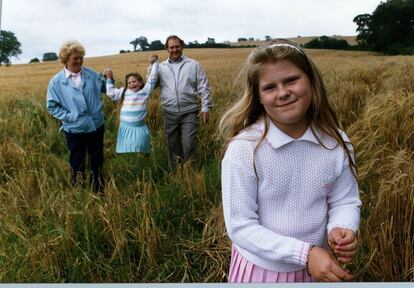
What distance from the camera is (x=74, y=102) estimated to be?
248 centimetres

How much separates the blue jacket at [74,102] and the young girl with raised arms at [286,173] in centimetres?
176

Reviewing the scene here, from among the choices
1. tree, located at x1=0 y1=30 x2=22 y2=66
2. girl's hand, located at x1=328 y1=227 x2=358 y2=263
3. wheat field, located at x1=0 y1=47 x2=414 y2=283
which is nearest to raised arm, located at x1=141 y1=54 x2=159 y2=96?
wheat field, located at x1=0 y1=47 x2=414 y2=283

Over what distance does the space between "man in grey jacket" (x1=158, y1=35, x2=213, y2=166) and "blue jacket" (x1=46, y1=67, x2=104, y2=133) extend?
42 cm

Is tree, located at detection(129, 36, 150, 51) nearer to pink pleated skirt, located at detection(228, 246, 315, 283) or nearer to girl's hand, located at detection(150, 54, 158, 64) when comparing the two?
girl's hand, located at detection(150, 54, 158, 64)

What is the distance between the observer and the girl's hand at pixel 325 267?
2.28 feet

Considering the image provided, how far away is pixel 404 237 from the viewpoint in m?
1.40

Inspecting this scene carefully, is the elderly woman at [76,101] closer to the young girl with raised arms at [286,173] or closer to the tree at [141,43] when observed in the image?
the tree at [141,43]

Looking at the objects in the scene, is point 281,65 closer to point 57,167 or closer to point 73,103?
point 73,103

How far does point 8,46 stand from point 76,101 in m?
0.41

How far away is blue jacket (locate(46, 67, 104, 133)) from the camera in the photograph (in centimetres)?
246

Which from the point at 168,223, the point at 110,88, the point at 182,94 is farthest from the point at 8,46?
the point at 168,223

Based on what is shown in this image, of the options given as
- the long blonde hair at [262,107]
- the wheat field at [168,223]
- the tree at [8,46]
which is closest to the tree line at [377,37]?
the tree at [8,46]

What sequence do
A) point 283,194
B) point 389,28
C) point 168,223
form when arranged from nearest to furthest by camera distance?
point 283,194 < point 168,223 < point 389,28

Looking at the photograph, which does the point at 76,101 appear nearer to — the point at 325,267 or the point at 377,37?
the point at 377,37
